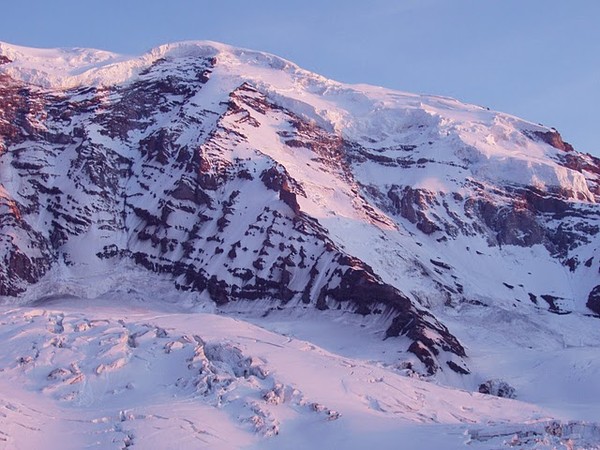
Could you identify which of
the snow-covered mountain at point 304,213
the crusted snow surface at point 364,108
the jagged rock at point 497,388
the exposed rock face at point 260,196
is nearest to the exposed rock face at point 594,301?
the snow-covered mountain at point 304,213

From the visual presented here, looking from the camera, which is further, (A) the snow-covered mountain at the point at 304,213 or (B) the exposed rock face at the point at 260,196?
(B) the exposed rock face at the point at 260,196

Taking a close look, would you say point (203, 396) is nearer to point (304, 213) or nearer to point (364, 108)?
point (304, 213)

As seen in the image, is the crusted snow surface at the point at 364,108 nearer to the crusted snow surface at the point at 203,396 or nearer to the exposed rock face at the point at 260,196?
the exposed rock face at the point at 260,196

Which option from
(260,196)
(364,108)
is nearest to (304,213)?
(260,196)

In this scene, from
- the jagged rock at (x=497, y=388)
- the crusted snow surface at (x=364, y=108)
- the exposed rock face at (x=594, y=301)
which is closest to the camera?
the jagged rock at (x=497, y=388)

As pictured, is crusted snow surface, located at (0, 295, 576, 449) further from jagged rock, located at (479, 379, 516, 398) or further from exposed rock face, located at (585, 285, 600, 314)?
exposed rock face, located at (585, 285, 600, 314)

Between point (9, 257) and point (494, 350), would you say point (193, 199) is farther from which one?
point (494, 350)

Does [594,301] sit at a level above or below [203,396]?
above
